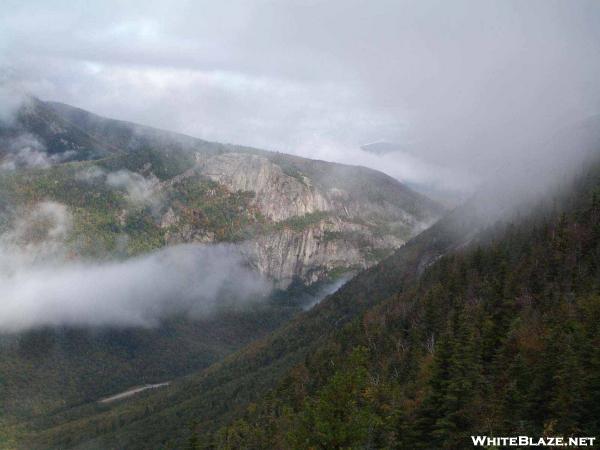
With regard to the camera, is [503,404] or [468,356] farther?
[468,356]

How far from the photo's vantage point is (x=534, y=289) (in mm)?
100062

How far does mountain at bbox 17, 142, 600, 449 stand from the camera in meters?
47.2

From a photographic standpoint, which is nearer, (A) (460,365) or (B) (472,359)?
(A) (460,365)

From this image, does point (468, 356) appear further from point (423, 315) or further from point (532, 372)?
point (423, 315)

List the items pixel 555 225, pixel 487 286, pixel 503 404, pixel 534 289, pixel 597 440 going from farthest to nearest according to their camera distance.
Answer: pixel 555 225 → pixel 487 286 → pixel 534 289 → pixel 503 404 → pixel 597 440

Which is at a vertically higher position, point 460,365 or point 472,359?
point 472,359

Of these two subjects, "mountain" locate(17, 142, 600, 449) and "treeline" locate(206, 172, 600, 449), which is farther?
"mountain" locate(17, 142, 600, 449)

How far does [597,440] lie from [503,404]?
11.0m

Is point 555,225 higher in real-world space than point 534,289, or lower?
higher

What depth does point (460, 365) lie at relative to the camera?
190 ft

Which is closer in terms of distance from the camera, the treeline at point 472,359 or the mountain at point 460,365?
the treeline at point 472,359

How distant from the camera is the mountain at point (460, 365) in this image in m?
47.2

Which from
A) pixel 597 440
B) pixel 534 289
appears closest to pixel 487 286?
pixel 534 289

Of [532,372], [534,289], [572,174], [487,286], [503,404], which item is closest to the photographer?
[503,404]
